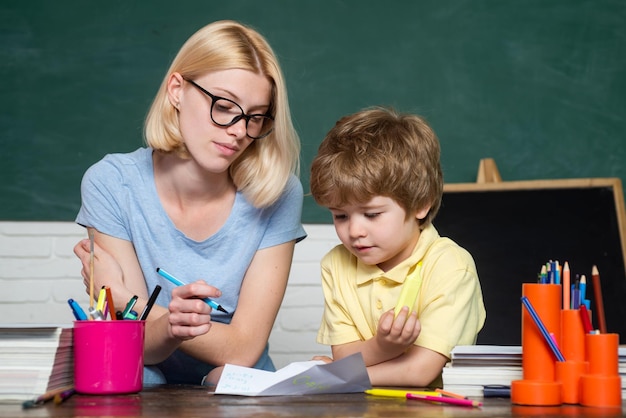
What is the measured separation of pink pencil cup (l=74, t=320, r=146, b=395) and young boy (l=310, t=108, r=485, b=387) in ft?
1.45

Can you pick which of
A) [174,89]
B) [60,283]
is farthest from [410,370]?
[60,283]

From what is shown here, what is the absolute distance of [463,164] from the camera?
278cm

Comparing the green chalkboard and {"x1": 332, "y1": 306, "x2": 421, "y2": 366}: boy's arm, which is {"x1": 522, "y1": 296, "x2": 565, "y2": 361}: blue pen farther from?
the green chalkboard

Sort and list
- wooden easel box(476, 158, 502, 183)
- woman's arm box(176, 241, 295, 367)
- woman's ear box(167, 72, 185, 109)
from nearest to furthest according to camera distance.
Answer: woman's arm box(176, 241, 295, 367) → woman's ear box(167, 72, 185, 109) → wooden easel box(476, 158, 502, 183)

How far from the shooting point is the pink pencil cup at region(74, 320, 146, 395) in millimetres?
1221

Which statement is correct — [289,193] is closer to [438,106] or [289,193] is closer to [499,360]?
[499,360]

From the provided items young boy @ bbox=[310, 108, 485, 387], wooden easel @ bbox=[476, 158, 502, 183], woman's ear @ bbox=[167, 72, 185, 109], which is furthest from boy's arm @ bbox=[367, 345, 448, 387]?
wooden easel @ bbox=[476, 158, 502, 183]

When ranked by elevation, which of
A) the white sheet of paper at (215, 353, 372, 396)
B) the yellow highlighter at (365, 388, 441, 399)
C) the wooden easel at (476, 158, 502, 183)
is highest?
the wooden easel at (476, 158, 502, 183)

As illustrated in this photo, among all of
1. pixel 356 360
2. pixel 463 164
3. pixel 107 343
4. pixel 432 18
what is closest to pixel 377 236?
pixel 356 360

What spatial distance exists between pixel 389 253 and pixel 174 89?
0.63 metres

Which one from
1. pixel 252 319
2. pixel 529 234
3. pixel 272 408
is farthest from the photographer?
pixel 529 234

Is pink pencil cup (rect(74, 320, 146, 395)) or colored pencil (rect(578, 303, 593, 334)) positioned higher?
colored pencil (rect(578, 303, 593, 334))

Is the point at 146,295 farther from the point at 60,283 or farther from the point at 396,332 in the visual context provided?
the point at 60,283

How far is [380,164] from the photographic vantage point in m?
1.56
